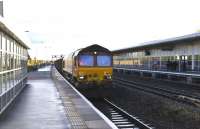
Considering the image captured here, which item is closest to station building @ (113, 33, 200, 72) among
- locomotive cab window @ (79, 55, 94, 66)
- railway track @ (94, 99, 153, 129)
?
locomotive cab window @ (79, 55, 94, 66)

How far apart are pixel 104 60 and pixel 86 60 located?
3.22ft

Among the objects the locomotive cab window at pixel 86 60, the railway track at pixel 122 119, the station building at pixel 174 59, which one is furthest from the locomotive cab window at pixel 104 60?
the station building at pixel 174 59

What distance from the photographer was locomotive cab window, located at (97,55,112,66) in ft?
73.3

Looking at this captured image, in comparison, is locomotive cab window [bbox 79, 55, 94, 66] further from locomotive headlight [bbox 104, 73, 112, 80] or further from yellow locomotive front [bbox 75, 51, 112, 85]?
locomotive headlight [bbox 104, 73, 112, 80]

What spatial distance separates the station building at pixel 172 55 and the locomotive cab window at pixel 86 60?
1308 cm

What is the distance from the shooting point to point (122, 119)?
15.3m

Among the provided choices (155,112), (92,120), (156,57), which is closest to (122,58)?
(156,57)

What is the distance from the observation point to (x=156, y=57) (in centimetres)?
4938

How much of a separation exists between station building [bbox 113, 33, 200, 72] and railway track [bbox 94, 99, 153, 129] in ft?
54.5

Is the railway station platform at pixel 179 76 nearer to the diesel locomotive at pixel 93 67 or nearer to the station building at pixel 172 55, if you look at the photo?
the station building at pixel 172 55

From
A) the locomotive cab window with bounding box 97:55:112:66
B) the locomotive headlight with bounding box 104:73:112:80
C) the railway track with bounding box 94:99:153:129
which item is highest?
the locomotive cab window with bounding box 97:55:112:66

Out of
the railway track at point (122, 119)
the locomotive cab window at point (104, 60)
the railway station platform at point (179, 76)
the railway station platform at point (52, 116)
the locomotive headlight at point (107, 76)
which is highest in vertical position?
the locomotive cab window at point (104, 60)

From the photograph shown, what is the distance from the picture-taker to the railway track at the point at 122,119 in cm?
1355

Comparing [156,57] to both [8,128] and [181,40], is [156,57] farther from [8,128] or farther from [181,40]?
[8,128]
